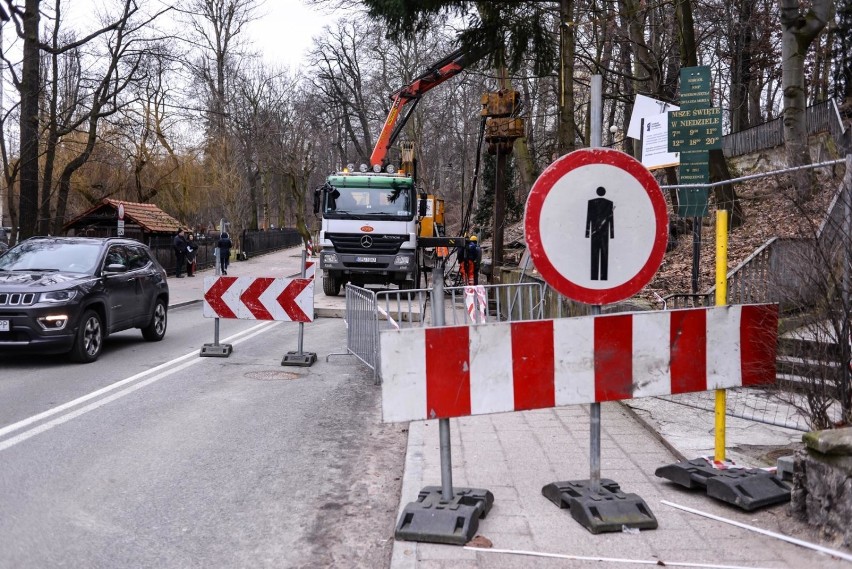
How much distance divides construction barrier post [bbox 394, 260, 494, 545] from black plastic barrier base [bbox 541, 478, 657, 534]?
0.49m

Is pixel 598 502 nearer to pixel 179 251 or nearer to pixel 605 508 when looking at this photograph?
pixel 605 508

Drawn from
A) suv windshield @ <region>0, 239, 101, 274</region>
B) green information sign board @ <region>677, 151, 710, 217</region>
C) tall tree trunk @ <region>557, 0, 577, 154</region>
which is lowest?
suv windshield @ <region>0, 239, 101, 274</region>

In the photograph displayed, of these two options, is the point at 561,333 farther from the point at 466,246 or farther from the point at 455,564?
the point at 466,246

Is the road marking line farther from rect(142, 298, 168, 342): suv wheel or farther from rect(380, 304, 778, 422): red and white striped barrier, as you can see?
rect(380, 304, 778, 422): red and white striped barrier

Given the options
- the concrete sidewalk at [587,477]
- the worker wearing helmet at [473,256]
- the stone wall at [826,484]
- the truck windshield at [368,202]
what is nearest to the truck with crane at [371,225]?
the truck windshield at [368,202]

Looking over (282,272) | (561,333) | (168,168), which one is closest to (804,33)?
(561,333)

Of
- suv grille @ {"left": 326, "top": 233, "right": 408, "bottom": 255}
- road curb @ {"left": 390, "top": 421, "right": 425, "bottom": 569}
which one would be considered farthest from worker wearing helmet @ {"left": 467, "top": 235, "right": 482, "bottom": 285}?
road curb @ {"left": 390, "top": 421, "right": 425, "bottom": 569}

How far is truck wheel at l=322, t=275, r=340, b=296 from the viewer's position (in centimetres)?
2195

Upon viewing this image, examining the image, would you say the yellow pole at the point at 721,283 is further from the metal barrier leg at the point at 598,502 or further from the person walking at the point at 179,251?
the person walking at the point at 179,251

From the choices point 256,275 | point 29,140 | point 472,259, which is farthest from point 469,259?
point 29,140

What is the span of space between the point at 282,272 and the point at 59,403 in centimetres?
2807

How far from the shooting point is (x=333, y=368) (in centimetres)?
1084

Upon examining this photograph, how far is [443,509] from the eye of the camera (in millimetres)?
4324

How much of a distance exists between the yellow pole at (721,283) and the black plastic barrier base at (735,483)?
0.60 ft
